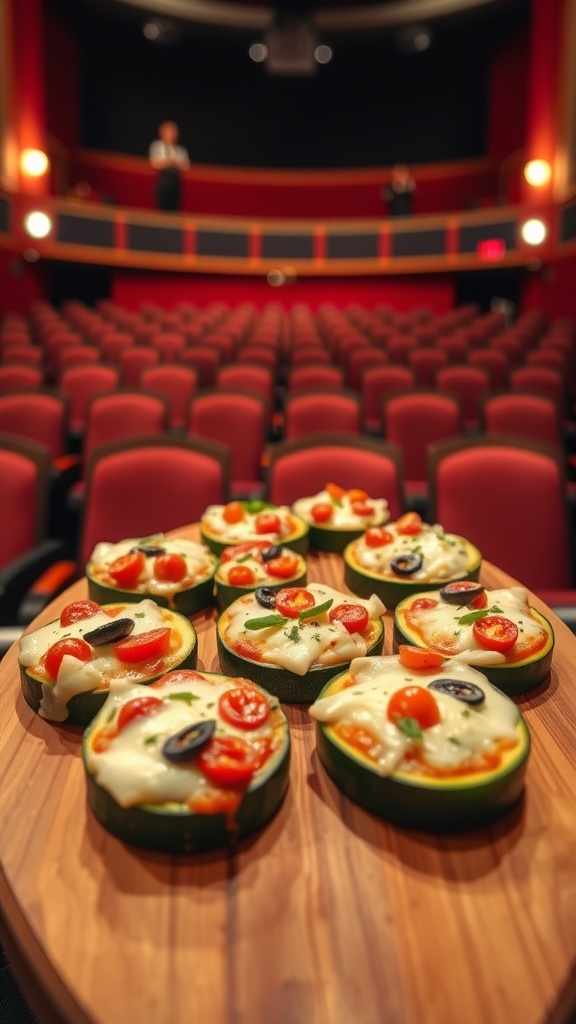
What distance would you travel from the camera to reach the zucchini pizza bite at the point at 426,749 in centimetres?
69

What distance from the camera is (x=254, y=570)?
124cm

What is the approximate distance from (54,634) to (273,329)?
7.01 metres

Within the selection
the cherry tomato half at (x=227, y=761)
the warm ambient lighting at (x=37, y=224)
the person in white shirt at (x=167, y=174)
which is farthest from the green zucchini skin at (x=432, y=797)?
the person in white shirt at (x=167, y=174)

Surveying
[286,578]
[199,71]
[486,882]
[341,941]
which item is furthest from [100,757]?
[199,71]

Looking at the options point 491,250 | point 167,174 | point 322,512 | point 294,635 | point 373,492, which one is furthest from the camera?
point 167,174

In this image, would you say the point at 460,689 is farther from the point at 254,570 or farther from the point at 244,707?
the point at 254,570

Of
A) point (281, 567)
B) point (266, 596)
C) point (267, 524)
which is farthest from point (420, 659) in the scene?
point (267, 524)

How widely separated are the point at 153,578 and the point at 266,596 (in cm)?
24

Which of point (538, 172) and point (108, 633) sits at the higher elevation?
point (538, 172)

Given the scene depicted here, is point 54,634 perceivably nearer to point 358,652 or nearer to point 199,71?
point 358,652

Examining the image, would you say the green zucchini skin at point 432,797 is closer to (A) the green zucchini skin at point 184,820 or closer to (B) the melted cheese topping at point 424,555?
(A) the green zucchini skin at point 184,820

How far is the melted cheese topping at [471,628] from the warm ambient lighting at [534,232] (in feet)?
30.4

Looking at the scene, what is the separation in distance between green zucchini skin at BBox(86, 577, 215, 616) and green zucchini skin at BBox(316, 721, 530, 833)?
51 cm

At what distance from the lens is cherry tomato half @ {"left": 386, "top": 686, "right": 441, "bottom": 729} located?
752 millimetres
